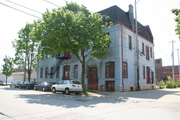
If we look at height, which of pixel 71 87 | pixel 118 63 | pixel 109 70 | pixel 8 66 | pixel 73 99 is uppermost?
pixel 8 66

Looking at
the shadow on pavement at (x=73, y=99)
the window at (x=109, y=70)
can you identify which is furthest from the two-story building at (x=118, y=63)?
the shadow on pavement at (x=73, y=99)

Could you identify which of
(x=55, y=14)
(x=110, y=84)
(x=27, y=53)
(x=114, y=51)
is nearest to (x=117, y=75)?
(x=110, y=84)

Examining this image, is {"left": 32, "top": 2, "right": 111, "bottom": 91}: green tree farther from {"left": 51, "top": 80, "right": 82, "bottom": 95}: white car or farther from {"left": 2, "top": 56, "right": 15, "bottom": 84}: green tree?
{"left": 2, "top": 56, "right": 15, "bottom": 84}: green tree

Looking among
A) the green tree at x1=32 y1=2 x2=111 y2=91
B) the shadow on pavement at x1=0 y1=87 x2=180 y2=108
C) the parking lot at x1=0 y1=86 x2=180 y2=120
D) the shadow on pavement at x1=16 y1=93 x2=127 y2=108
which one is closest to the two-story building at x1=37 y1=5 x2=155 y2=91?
the green tree at x1=32 y1=2 x2=111 y2=91

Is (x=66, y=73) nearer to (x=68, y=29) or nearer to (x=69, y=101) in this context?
(x=68, y=29)

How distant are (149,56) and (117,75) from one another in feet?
37.3

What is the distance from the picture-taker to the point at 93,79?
2361 centimetres

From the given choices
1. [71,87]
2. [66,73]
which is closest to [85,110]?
[71,87]

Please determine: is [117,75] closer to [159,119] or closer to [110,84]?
[110,84]

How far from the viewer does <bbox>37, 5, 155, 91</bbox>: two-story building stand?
21188mm

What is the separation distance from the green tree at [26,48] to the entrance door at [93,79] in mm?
13155

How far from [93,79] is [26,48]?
1553 centimetres

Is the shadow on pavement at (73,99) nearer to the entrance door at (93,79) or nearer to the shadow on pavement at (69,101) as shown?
the shadow on pavement at (69,101)

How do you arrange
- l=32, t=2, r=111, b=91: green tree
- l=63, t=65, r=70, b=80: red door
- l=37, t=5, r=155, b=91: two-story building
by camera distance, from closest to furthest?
1. l=32, t=2, r=111, b=91: green tree
2. l=37, t=5, r=155, b=91: two-story building
3. l=63, t=65, r=70, b=80: red door
